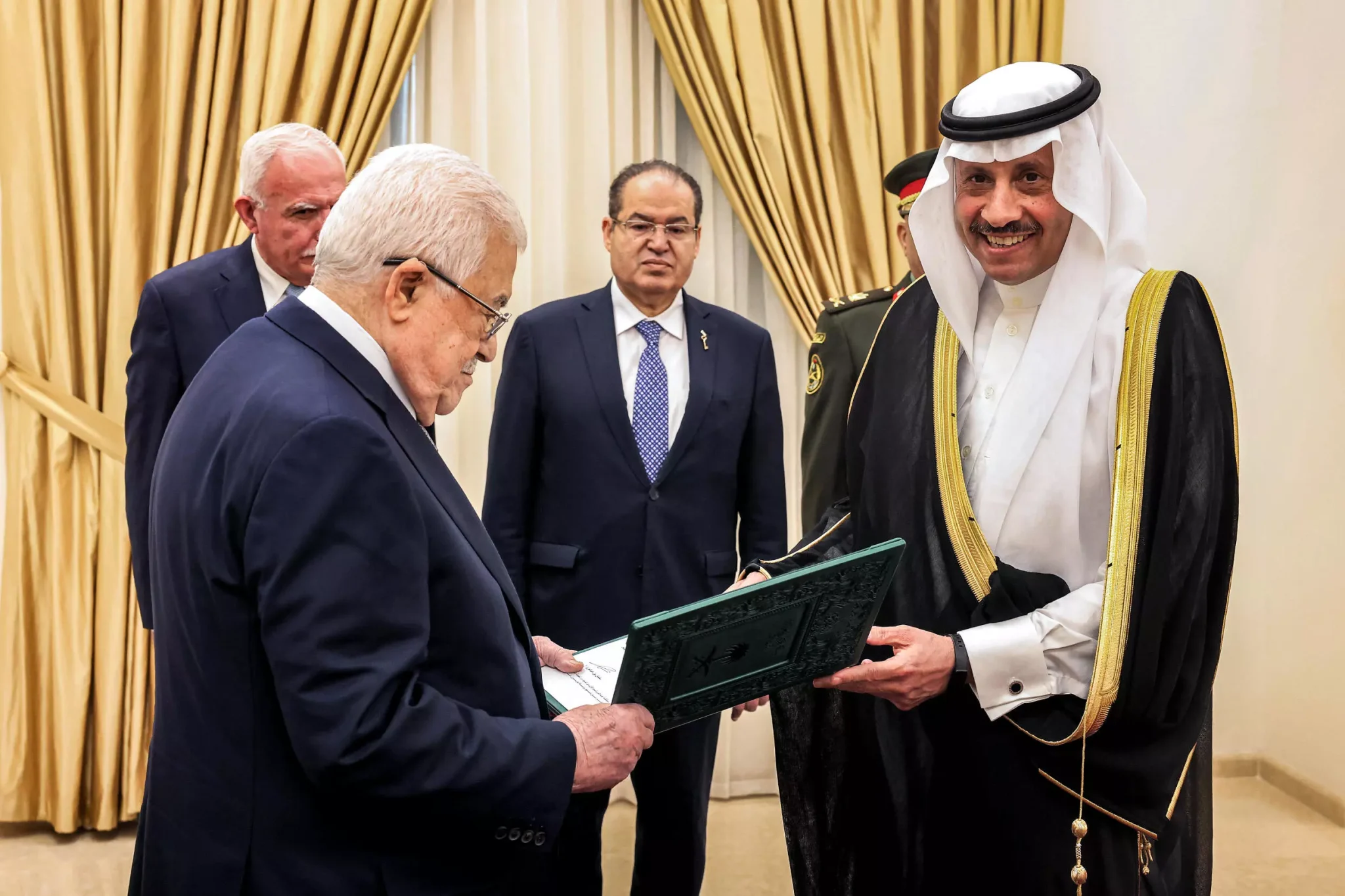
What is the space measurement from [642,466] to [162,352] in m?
1.20

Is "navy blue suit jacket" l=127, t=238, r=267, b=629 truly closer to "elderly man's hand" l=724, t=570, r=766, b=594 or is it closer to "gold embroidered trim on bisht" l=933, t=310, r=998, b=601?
"elderly man's hand" l=724, t=570, r=766, b=594

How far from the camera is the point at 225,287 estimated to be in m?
2.85

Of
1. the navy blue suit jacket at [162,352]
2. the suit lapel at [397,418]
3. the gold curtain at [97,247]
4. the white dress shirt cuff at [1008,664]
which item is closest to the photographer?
the suit lapel at [397,418]

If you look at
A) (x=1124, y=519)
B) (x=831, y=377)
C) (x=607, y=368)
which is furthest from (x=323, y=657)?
(x=831, y=377)

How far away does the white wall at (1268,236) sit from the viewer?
399 centimetres

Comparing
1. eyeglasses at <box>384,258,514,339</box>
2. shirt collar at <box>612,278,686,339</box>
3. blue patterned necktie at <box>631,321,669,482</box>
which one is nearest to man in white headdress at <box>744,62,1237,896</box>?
eyeglasses at <box>384,258,514,339</box>

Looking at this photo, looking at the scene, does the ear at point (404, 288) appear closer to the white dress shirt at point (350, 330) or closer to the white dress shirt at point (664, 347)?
the white dress shirt at point (350, 330)

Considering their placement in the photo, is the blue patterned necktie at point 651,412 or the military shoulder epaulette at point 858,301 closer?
the blue patterned necktie at point 651,412

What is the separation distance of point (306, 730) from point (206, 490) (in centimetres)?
29

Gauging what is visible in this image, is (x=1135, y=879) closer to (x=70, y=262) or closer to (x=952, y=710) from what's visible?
(x=952, y=710)

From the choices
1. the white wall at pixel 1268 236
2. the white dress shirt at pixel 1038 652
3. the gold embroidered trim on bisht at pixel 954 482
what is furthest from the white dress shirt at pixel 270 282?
the white wall at pixel 1268 236

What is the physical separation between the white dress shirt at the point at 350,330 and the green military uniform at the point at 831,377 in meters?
1.89

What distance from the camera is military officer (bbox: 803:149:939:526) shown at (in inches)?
126

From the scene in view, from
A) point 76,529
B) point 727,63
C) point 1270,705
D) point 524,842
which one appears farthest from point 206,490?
point 1270,705
